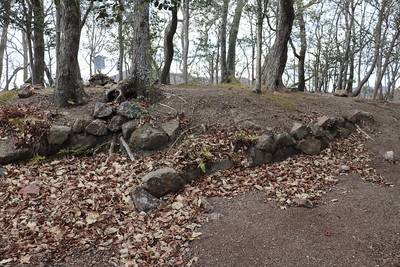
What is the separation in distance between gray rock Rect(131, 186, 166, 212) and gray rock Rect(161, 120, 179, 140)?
6.31ft

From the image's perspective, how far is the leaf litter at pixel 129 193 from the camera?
A: 339 cm

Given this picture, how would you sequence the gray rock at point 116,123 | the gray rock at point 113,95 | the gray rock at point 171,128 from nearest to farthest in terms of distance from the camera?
1. the gray rock at point 171,128
2. the gray rock at point 116,123
3. the gray rock at point 113,95

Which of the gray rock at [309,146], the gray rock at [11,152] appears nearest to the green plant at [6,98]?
the gray rock at [11,152]

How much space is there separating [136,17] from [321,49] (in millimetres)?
18873

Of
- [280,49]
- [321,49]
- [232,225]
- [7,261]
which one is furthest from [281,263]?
[321,49]

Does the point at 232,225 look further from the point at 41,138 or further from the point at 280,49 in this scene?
the point at 280,49

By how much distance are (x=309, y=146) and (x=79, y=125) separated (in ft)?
19.0

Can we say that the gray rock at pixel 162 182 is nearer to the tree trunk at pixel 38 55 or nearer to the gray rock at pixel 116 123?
the gray rock at pixel 116 123

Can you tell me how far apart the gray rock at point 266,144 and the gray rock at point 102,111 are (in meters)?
3.81

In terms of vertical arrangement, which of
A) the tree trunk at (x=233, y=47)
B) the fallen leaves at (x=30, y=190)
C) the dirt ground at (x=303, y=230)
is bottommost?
the dirt ground at (x=303, y=230)

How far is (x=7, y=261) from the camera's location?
9.73 ft

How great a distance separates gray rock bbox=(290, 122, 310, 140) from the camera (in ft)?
22.0

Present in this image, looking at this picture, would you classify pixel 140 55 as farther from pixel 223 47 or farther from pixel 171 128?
pixel 223 47

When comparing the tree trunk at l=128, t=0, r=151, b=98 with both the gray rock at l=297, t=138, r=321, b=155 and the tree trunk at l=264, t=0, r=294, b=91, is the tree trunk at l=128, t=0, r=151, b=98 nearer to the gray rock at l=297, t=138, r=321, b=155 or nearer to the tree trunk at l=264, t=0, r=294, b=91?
Answer: the gray rock at l=297, t=138, r=321, b=155
